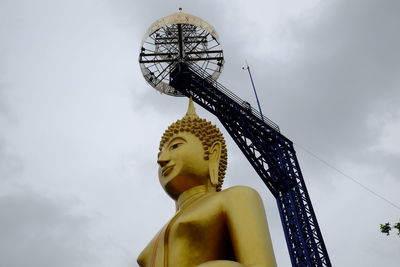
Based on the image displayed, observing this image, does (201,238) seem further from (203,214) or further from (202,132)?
(202,132)

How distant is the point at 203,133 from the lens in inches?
166

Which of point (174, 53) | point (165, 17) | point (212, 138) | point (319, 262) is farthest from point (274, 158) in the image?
point (212, 138)

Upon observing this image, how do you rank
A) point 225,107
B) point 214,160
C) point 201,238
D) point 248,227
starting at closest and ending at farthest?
point 248,227 → point 201,238 → point 214,160 → point 225,107

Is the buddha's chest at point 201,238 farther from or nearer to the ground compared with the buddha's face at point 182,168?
nearer to the ground

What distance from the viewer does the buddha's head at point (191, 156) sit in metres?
3.89

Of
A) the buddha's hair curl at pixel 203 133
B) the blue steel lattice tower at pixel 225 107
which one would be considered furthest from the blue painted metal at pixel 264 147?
the buddha's hair curl at pixel 203 133

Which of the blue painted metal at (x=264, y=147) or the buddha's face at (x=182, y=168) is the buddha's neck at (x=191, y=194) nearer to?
the buddha's face at (x=182, y=168)

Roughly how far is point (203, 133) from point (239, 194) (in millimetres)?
1068

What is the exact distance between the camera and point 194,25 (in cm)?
1098

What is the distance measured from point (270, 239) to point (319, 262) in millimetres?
7508

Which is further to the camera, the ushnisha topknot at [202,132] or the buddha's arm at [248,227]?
the ushnisha topknot at [202,132]

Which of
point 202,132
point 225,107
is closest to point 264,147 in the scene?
point 225,107

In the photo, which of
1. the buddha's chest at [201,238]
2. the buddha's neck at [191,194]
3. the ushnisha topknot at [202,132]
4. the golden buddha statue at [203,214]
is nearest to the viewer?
the golden buddha statue at [203,214]

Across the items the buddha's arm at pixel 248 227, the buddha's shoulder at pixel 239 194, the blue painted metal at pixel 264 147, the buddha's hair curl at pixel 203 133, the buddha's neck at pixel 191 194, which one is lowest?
the buddha's arm at pixel 248 227
